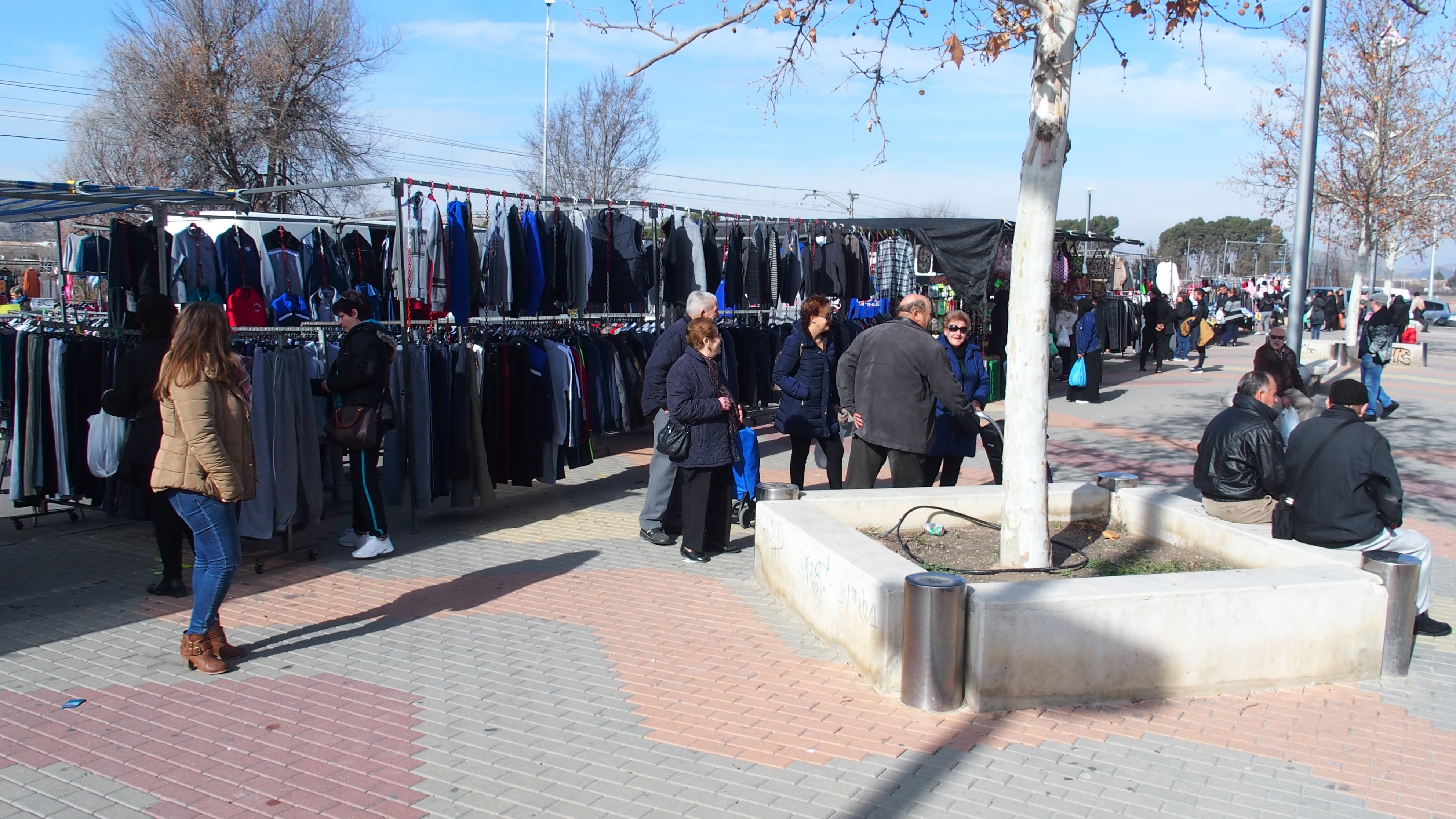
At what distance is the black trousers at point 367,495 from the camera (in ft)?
22.9

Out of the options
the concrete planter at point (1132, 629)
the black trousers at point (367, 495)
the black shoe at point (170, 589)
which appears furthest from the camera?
the black trousers at point (367, 495)

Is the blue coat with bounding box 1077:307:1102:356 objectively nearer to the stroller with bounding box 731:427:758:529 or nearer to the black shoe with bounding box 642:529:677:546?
the stroller with bounding box 731:427:758:529

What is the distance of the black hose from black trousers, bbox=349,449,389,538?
3.53m

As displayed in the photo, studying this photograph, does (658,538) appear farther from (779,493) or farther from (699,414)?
(779,493)

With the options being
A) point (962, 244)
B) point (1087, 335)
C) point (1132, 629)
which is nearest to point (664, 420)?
point (1132, 629)

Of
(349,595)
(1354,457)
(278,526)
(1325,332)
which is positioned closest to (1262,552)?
(1354,457)

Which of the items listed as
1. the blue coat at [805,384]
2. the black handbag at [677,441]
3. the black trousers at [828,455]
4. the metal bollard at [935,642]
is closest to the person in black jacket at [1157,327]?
the black trousers at [828,455]

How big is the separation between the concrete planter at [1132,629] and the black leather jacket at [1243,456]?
813mm

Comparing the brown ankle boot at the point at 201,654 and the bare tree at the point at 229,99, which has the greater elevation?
the bare tree at the point at 229,99

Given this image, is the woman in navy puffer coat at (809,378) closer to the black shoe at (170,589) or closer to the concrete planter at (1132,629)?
the concrete planter at (1132,629)

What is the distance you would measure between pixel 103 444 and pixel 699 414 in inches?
150

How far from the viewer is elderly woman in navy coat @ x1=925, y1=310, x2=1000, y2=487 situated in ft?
25.7

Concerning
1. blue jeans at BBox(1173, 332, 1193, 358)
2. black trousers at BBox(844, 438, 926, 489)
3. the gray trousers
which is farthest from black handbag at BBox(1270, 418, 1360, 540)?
blue jeans at BBox(1173, 332, 1193, 358)

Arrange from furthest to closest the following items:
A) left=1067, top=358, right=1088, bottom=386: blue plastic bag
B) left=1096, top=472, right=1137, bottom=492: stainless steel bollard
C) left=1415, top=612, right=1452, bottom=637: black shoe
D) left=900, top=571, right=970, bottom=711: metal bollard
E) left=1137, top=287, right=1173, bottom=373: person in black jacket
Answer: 1. left=1137, top=287, right=1173, bottom=373: person in black jacket
2. left=1067, top=358, right=1088, bottom=386: blue plastic bag
3. left=1096, top=472, right=1137, bottom=492: stainless steel bollard
4. left=1415, top=612, right=1452, bottom=637: black shoe
5. left=900, top=571, right=970, bottom=711: metal bollard
